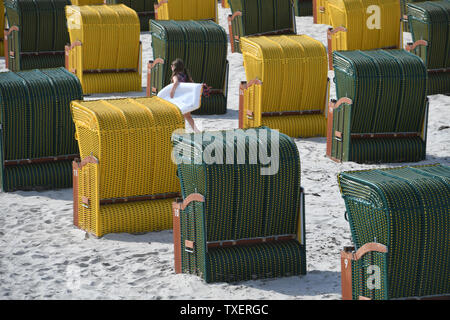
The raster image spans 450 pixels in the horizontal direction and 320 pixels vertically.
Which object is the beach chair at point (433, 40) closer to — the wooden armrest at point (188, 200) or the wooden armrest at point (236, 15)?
the wooden armrest at point (236, 15)

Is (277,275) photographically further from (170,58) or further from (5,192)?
(170,58)

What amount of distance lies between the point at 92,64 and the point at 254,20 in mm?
4096

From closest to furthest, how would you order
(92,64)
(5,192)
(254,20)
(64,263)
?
1. (64,263)
2. (5,192)
3. (92,64)
4. (254,20)

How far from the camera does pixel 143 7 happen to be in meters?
23.7

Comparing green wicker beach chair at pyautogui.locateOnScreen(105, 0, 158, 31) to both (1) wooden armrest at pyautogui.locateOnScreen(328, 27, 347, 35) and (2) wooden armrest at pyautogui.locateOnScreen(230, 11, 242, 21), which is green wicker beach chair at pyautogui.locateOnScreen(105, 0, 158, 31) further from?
(1) wooden armrest at pyautogui.locateOnScreen(328, 27, 347, 35)

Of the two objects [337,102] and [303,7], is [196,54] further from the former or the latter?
[303,7]

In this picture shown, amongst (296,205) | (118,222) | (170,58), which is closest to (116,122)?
(118,222)

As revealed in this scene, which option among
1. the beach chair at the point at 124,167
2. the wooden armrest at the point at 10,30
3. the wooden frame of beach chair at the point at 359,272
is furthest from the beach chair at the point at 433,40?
the wooden frame of beach chair at the point at 359,272

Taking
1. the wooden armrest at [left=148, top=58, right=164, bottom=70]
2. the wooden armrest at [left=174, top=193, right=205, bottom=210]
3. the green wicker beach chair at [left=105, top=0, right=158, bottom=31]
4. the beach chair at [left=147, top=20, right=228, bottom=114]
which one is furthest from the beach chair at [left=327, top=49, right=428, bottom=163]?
the green wicker beach chair at [left=105, top=0, right=158, bottom=31]

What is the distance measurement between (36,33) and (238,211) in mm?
11028

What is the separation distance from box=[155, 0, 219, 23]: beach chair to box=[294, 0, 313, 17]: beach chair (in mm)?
3133

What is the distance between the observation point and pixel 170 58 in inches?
656

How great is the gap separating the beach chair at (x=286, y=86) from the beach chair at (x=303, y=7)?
28.5 feet

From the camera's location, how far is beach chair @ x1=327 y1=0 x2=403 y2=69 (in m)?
18.9
